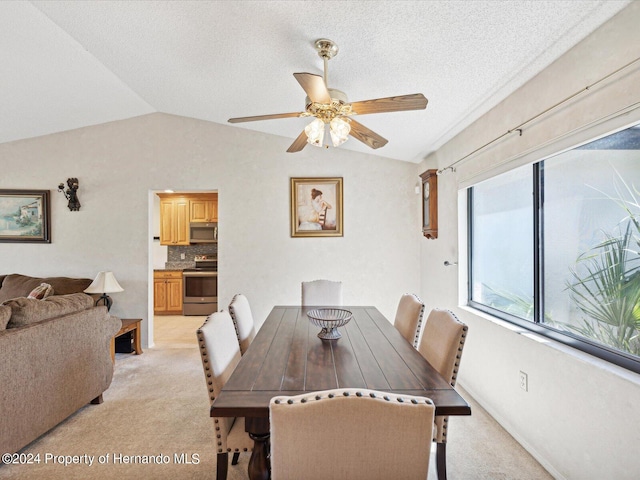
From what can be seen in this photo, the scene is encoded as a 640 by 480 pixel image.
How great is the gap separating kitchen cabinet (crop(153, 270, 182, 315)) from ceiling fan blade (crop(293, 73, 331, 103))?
5.09 meters

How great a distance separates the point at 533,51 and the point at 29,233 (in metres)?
5.40

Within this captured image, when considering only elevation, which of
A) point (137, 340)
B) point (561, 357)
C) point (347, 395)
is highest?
point (347, 395)

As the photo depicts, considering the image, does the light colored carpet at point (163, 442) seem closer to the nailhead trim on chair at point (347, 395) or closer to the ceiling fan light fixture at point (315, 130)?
the nailhead trim on chair at point (347, 395)

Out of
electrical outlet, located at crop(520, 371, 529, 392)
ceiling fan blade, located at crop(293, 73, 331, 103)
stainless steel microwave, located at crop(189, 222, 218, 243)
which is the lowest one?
electrical outlet, located at crop(520, 371, 529, 392)

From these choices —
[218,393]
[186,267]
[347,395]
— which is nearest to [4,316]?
[218,393]

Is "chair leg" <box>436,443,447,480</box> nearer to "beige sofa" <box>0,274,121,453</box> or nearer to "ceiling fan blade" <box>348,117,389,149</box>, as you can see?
"ceiling fan blade" <box>348,117,389,149</box>

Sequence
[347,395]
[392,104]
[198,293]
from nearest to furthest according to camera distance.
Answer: [347,395]
[392,104]
[198,293]

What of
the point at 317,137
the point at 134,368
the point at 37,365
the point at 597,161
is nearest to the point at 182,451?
the point at 37,365

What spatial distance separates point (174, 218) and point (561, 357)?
5972 millimetres

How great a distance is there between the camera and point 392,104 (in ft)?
5.79

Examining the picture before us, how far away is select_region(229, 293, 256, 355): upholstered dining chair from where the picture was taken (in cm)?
217

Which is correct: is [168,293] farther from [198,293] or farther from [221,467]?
[221,467]

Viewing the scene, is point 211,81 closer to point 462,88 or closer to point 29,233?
point 462,88

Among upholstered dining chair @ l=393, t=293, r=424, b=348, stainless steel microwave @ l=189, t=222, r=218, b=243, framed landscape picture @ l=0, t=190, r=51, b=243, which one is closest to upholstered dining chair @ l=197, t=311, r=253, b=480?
upholstered dining chair @ l=393, t=293, r=424, b=348
